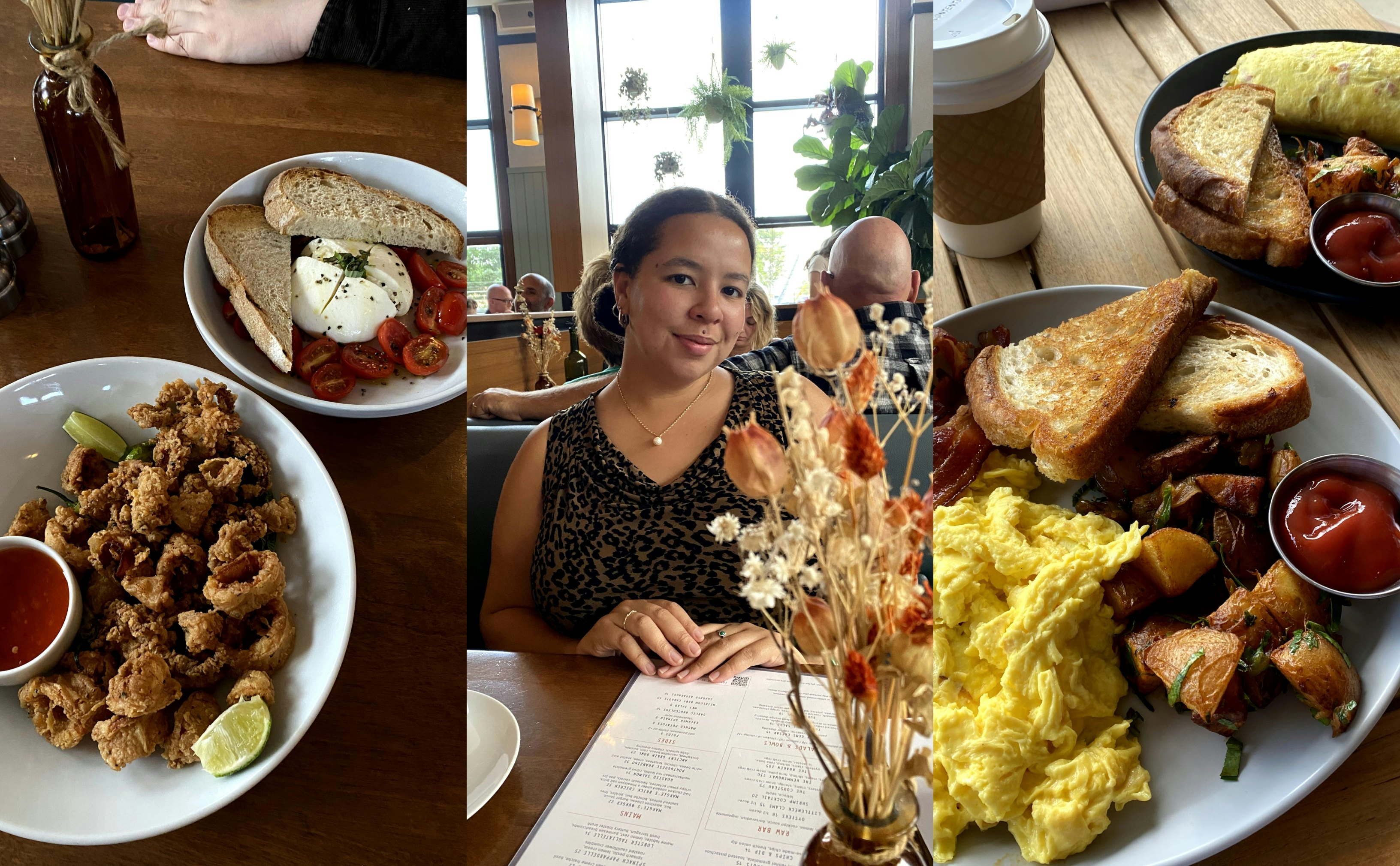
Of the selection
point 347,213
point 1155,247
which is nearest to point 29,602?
point 347,213

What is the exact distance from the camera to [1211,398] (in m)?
1.50

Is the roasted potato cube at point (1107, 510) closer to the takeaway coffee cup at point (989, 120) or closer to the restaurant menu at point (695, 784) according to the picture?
the takeaway coffee cup at point (989, 120)

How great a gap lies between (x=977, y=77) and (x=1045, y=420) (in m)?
0.55

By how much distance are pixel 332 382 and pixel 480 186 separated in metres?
0.74

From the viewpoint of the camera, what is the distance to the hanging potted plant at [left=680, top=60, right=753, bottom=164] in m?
0.82

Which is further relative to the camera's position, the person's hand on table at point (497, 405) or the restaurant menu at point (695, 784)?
the person's hand on table at point (497, 405)

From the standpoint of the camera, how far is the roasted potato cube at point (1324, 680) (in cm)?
115

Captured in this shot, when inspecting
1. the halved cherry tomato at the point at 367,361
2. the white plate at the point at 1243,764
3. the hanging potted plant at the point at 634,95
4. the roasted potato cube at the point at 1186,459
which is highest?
the hanging potted plant at the point at 634,95

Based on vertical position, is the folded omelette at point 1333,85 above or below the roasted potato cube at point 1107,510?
above

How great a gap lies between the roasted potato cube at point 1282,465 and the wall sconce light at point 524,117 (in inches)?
46.5

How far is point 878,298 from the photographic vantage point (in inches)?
29.7

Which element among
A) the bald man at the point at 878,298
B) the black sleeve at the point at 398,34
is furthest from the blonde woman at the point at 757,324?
the black sleeve at the point at 398,34

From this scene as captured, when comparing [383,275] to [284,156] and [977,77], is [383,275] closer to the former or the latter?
[284,156]

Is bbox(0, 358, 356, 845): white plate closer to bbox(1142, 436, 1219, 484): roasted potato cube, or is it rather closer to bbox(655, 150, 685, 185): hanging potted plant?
bbox(655, 150, 685, 185): hanging potted plant
